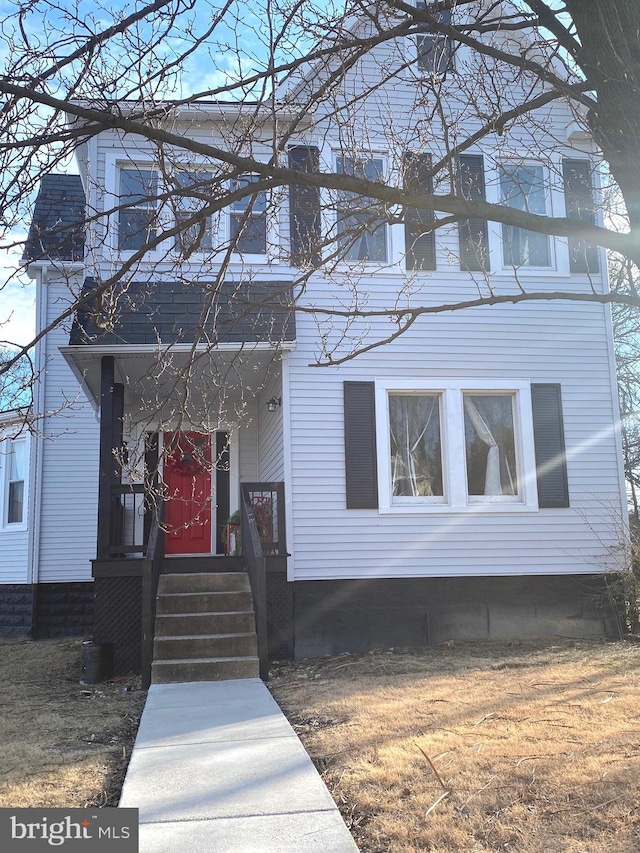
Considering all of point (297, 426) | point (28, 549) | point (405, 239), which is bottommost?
point (28, 549)

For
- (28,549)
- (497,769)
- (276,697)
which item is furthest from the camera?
(28,549)

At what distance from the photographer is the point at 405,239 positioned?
10.5 meters

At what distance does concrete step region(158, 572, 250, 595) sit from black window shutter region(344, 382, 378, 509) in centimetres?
165

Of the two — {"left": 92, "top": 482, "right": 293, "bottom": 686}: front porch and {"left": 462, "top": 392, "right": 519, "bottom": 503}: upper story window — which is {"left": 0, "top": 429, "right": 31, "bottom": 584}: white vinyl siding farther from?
{"left": 462, "top": 392, "right": 519, "bottom": 503}: upper story window

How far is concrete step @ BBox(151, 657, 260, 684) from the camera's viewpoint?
761 cm

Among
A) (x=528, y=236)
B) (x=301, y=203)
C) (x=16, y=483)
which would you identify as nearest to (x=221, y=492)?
(x=16, y=483)

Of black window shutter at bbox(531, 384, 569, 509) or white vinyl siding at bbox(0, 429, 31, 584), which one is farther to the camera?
white vinyl siding at bbox(0, 429, 31, 584)

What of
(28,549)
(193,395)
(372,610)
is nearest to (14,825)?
(372,610)

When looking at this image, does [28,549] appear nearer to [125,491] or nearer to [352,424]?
[125,491]

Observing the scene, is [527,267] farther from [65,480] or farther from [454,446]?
[65,480]

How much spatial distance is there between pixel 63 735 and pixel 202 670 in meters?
2.06

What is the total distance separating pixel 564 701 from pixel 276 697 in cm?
241

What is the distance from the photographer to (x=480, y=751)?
4.84 m

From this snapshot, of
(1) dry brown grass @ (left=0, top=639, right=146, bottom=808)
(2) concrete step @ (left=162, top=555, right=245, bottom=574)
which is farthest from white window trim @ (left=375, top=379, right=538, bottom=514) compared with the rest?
(1) dry brown grass @ (left=0, top=639, right=146, bottom=808)
